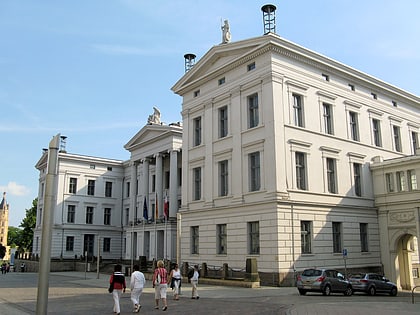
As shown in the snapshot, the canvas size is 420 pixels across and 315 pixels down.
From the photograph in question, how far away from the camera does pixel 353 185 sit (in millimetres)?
37688

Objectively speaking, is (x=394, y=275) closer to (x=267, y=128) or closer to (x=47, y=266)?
(x=267, y=128)

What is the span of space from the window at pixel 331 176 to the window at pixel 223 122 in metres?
Result: 8.96

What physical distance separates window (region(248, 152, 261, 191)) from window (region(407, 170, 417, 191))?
12640 millimetres

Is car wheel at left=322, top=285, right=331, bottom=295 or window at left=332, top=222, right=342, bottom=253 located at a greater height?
window at left=332, top=222, right=342, bottom=253

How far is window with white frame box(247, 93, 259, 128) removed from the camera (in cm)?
3538

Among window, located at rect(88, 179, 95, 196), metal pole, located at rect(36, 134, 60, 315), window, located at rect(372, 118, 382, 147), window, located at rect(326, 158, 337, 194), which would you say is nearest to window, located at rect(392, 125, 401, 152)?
window, located at rect(372, 118, 382, 147)

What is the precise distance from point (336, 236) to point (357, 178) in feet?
20.3

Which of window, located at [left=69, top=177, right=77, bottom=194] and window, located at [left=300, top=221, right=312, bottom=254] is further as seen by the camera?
window, located at [left=69, top=177, right=77, bottom=194]

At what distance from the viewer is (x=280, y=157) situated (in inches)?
1281

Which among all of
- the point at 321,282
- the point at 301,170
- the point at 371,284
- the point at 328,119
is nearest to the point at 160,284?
the point at 321,282

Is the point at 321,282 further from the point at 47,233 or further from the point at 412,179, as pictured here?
the point at 47,233

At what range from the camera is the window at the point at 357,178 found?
38.3 m

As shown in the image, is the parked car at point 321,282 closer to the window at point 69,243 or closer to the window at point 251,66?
the window at point 251,66

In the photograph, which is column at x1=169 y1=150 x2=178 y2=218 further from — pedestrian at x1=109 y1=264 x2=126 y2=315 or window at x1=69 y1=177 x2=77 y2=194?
pedestrian at x1=109 y1=264 x2=126 y2=315
